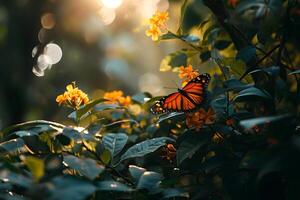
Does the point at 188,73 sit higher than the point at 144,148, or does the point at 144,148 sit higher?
the point at 188,73

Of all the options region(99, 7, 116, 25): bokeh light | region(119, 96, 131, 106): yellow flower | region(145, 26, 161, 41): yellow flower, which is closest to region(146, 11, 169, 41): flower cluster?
region(145, 26, 161, 41): yellow flower

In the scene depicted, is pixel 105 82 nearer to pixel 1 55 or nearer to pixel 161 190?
pixel 1 55

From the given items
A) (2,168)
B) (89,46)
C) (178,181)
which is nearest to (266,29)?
(178,181)

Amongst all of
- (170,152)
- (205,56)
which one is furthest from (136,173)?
(205,56)

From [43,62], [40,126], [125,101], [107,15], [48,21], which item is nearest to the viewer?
[40,126]

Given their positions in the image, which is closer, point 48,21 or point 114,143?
point 114,143

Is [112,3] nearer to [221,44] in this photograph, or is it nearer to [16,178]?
[221,44]
